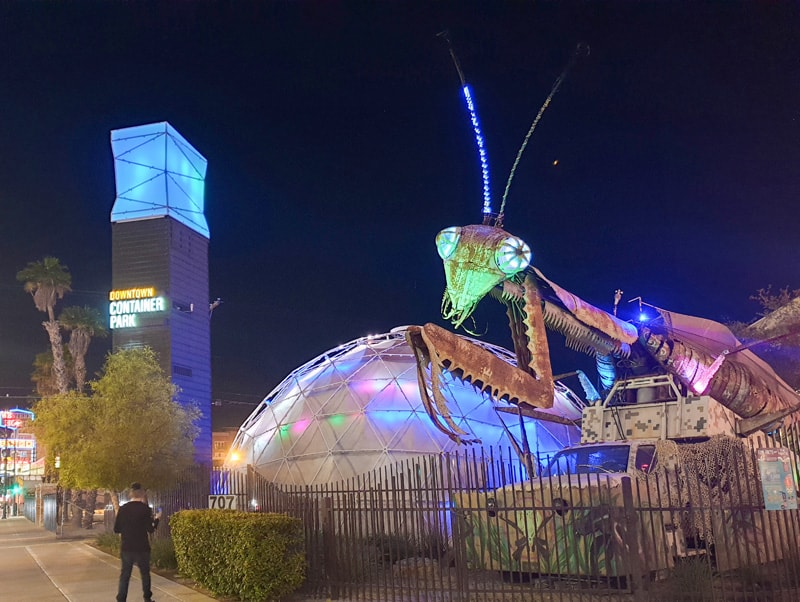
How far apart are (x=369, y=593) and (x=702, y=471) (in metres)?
4.85

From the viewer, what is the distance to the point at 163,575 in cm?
1321

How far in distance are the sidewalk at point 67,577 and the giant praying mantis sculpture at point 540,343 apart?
583 centimetres

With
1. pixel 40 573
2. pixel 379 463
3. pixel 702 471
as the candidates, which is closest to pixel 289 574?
pixel 702 471

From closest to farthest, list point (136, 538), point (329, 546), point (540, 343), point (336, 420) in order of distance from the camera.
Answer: point (540, 343)
point (136, 538)
point (329, 546)
point (336, 420)

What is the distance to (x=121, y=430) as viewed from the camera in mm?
19219

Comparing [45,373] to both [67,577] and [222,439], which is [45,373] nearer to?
[67,577]

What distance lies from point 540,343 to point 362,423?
1166 centimetres

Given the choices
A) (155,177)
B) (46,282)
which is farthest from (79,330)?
(155,177)

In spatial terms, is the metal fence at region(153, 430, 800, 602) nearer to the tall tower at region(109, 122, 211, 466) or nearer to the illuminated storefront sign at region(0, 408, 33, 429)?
the tall tower at region(109, 122, 211, 466)

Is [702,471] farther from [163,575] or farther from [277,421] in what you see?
[277,421]

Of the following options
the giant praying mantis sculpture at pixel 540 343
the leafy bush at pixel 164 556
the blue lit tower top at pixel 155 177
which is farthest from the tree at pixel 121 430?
the blue lit tower top at pixel 155 177

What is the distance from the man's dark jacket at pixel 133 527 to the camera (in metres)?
9.96

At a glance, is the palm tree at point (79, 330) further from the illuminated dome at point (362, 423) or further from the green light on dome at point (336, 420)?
the green light on dome at point (336, 420)

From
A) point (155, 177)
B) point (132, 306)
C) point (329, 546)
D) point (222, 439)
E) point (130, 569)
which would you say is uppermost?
point (155, 177)
